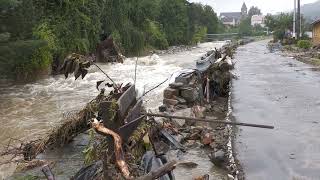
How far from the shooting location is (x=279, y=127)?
10.1 metres

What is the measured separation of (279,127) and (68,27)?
877 inches

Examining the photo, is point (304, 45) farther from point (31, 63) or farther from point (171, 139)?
point (171, 139)

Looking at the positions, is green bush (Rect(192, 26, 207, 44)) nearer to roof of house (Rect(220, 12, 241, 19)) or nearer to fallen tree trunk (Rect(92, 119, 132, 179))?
fallen tree trunk (Rect(92, 119, 132, 179))

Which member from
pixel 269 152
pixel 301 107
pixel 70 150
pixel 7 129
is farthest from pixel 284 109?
pixel 7 129

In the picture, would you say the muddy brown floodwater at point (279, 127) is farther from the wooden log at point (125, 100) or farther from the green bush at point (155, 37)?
the green bush at point (155, 37)

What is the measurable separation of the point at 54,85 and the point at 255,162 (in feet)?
57.0

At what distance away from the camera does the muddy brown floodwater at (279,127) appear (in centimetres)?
743

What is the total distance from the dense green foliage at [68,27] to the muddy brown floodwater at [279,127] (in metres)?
10.2

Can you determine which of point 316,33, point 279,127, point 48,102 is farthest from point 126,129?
point 316,33

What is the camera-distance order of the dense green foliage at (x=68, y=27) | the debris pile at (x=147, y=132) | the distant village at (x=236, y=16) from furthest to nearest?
1. the distant village at (x=236, y=16)
2. the dense green foliage at (x=68, y=27)
3. the debris pile at (x=147, y=132)

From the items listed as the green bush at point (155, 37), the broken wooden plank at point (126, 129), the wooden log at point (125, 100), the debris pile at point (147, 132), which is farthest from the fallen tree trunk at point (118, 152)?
the green bush at point (155, 37)

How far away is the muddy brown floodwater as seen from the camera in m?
7.43

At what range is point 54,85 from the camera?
23391 mm

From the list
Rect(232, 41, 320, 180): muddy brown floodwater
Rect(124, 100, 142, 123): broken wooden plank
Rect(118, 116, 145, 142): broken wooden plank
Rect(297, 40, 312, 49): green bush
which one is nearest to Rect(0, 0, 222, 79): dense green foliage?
Rect(232, 41, 320, 180): muddy brown floodwater
